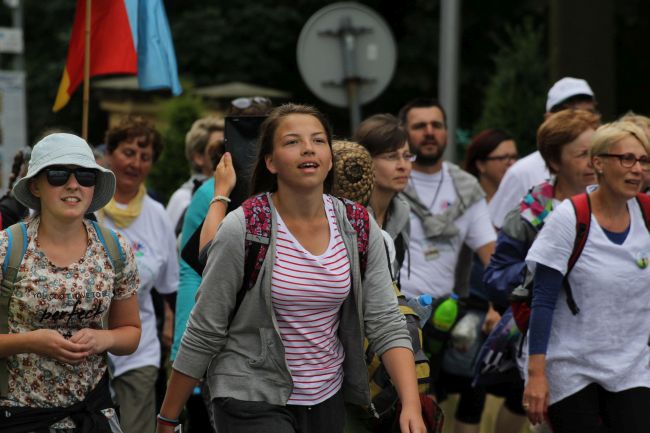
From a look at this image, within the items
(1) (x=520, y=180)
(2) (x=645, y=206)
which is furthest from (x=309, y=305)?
(1) (x=520, y=180)

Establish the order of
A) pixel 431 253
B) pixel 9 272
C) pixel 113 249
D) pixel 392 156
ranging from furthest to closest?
pixel 431 253 < pixel 392 156 < pixel 113 249 < pixel 9 272

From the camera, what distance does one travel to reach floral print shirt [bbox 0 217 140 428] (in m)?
4.80

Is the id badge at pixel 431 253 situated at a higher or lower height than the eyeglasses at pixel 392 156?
lower

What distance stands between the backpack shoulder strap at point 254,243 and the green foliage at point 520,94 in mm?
11649

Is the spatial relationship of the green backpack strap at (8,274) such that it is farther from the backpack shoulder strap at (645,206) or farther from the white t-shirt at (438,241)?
the white t-shirt at (438,241)

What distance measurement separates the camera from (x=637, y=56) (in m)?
25.0

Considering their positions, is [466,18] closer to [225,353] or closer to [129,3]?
[129,3]

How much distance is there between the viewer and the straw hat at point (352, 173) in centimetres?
576

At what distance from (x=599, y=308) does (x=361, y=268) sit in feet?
4.82

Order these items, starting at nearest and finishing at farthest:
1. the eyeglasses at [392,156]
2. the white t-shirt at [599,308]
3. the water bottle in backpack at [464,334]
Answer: the white t-shirt at [599,308]
the eyeglasses at [392,156]
the water bottle in backpack at [464,334]

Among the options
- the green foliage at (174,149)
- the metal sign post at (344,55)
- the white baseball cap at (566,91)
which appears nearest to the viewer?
the white baseball cap at (566,91)

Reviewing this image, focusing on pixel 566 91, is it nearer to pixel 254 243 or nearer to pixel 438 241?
pixel 438 241

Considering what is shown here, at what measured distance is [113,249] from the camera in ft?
16.6

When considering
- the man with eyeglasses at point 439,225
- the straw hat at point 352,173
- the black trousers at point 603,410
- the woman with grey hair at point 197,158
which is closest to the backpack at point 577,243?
the black trousers at point 603,410
